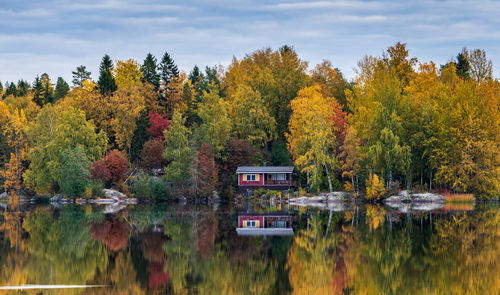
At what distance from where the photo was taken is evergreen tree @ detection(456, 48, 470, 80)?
254 feet

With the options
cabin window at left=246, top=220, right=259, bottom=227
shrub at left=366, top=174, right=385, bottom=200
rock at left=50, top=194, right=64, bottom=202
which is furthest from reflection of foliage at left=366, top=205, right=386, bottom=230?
rock at left=50, top=194, right=64, bottom=202

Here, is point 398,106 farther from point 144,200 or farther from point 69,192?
point 69,192

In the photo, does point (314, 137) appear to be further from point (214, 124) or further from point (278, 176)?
point (214, 124)

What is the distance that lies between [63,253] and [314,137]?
43217 mm

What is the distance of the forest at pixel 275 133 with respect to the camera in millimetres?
64125

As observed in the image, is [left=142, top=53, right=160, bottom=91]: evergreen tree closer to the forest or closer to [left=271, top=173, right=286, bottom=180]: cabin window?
the forest

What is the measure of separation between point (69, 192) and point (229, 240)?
4420 cm

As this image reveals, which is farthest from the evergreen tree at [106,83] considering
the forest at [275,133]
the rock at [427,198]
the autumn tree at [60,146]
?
the rock at [427,198]

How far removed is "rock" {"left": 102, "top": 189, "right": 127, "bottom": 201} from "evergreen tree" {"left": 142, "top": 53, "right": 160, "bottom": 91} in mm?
24990

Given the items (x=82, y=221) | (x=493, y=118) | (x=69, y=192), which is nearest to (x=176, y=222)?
(x=82, y=221)

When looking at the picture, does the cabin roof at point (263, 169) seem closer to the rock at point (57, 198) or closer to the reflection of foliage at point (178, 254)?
the rock at point (57, 198)

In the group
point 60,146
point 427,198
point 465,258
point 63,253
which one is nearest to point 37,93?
point 60,146

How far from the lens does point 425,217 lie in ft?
142

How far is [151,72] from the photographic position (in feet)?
295
